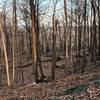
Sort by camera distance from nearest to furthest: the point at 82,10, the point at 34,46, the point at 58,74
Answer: the point at 34,46 → the point at 58,74 → the point at 82,10

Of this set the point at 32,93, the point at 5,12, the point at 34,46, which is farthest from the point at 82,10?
the point at 32,93

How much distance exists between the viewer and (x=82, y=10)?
3419cm

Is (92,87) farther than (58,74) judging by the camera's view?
No

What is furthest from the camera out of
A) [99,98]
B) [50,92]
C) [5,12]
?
[5,12]

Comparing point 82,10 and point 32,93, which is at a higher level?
point 82,10

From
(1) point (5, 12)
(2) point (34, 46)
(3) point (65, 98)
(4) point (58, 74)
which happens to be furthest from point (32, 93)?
(1) point (5, 12)

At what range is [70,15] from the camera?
3772cm

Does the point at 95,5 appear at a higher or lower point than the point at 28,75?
higher

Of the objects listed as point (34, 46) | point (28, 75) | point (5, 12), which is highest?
point (5, 12)

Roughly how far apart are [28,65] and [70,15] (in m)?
8.86

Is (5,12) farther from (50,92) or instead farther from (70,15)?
(50,92)

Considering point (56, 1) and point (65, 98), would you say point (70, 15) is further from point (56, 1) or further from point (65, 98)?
point (65, 98)

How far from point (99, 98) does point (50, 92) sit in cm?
309

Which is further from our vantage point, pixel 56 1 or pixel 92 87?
pixel 56 1
